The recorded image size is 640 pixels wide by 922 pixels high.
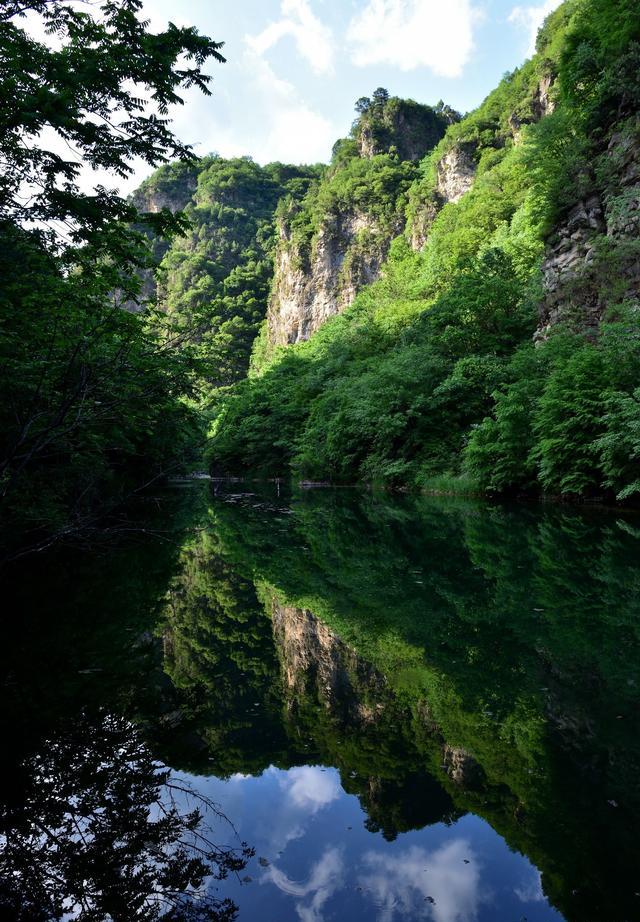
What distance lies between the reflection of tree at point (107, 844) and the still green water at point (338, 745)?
0.01 meters

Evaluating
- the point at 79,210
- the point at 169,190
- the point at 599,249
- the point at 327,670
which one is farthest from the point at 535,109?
the point at 169,190

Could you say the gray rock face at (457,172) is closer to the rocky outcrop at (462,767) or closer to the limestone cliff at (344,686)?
the limestone cliff at (344,686)

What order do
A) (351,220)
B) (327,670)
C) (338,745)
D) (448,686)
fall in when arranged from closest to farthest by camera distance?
(338,745) → (448,686) → (327,670) → (351,220)

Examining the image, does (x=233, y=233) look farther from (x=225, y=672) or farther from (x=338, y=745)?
(x=338, y=745)

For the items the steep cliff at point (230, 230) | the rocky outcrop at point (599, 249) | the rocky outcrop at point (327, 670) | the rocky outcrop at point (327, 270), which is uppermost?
the steep cliff at point (230, 230)

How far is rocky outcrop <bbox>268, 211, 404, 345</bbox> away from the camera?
6881 centimetres

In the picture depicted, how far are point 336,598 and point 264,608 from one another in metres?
0.96

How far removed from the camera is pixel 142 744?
3.49 meters

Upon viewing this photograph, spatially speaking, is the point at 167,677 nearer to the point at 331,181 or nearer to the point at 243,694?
the point at 243,694

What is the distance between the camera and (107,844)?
254 centimetres

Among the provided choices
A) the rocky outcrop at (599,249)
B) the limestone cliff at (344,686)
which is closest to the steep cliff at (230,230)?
the rocky outcrop at (599,249)

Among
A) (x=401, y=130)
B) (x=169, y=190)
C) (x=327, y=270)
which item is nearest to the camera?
(x=327, y=270)

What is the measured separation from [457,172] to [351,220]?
17517mm

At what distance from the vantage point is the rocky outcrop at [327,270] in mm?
68812
